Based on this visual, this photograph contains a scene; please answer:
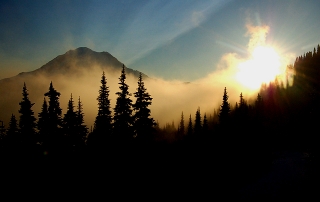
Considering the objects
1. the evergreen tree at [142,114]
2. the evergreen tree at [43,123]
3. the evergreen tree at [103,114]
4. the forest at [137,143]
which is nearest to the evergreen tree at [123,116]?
the forest at [137,143]

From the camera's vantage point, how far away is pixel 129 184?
1977cm

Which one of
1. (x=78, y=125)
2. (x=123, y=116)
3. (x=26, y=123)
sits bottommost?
(x=78, y=125)

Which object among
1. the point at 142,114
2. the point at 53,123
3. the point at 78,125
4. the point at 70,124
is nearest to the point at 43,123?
the point at 53,123

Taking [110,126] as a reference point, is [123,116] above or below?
above

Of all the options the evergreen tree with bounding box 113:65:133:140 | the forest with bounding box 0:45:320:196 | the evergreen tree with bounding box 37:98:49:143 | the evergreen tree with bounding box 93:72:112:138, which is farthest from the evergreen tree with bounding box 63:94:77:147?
the evergreen tree with bounding box 113:65:133:140

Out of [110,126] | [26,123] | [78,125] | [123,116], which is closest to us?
[123,116]

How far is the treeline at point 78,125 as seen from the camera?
21719 millimetres

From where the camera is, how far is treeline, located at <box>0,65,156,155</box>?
→ 21.7 meters

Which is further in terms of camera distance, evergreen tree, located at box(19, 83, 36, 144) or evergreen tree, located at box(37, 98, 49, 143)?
evergreen tree, located at box(19, 83, 36, 144)

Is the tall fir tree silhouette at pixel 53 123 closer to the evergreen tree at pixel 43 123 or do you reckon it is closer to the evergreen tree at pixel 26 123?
the evergreen tree at pixel 43 123

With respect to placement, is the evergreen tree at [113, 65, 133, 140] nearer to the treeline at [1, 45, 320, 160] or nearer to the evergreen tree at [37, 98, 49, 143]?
the treeline at [1, 45, 320, 160]

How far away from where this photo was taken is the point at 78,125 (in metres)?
31.9

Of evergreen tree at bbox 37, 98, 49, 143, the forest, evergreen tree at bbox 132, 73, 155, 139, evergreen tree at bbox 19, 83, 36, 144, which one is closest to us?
the forest

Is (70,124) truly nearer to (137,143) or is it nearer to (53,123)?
(53,123)
